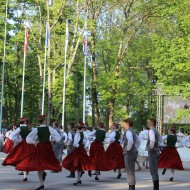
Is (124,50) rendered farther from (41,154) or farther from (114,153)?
(41,154)

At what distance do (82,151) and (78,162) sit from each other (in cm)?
41

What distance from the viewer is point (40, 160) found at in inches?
530

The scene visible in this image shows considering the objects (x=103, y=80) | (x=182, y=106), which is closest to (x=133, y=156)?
(x=182, y=106)

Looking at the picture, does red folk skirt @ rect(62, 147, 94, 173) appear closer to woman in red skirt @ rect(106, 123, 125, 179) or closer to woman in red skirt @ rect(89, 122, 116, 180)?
woman in red skirt @ rect(89, 122, 116, 180)

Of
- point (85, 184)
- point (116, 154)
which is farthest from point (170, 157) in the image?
point (85, 184)

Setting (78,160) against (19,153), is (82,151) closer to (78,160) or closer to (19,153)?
(78,160)

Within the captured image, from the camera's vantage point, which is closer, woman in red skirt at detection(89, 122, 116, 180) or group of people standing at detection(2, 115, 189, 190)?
group of people standing at detection(2, 115, 189, 190)

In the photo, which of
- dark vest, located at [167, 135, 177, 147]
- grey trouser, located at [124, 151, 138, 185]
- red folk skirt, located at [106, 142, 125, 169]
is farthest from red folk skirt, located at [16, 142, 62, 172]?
dark vest, located at [167, 135, 177, 147]

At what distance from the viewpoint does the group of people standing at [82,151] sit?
13056 mm

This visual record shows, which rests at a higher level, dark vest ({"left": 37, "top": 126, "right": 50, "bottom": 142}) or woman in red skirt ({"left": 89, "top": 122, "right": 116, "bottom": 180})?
dark vest ({"left": 37, "top": 126, "right": 50, "bottom": 142})

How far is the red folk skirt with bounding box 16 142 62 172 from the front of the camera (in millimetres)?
13398

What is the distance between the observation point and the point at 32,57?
174 ft

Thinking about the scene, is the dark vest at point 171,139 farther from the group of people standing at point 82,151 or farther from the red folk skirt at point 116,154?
the red folk skirt at point 116,154

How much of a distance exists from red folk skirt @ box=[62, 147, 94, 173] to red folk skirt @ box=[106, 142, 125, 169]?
6.55ft
